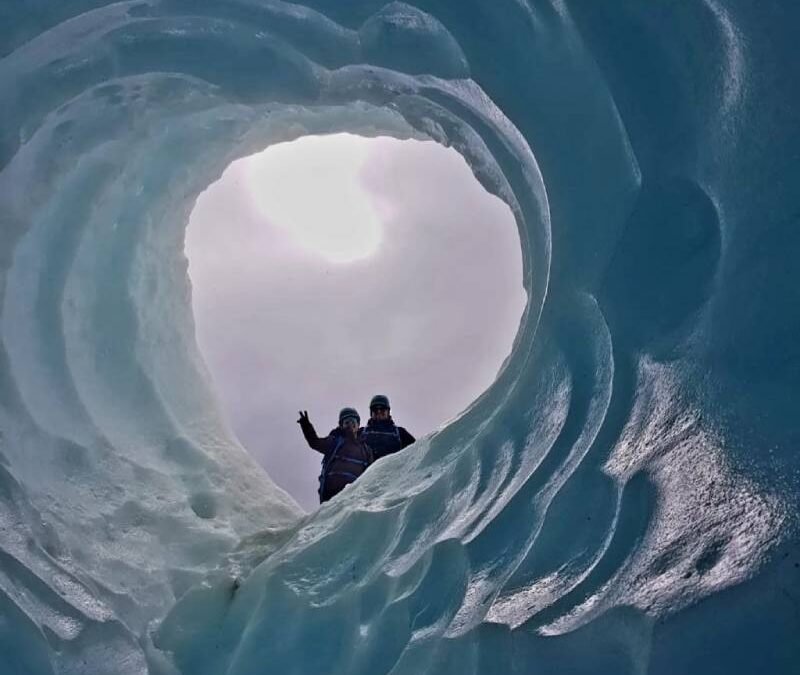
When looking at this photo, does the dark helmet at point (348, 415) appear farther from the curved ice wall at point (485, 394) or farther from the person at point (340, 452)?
the curved ice wall at point (485, 394)

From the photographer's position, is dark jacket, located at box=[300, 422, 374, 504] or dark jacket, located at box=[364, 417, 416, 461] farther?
dark jacket, located at box=[364, 417, 416, 461]

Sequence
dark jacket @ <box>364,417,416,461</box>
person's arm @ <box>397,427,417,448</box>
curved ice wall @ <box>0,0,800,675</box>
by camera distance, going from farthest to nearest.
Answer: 1. person's arm @ <box>397,427,417,448</box>
2. dark jacket @ <box>364,417,416,461</box>
3. curved ice wall @ <box>0,0,800,675</box>

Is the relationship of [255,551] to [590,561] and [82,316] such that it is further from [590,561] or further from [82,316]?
[590,561]

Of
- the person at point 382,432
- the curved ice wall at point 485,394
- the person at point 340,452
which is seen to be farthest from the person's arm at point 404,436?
the curved ice wall at point 485,394

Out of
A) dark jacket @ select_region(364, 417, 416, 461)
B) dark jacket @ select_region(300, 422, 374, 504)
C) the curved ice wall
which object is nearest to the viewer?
the curved ice wall

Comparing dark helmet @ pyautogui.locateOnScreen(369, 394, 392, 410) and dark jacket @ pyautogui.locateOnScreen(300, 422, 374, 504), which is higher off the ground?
Answer: dark helmet @ pyautogui.locateOnScreen(369, 394, 392, 410)

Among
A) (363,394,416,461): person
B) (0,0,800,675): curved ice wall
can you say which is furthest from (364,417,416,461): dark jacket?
(0,0,800,675): curved ice wall

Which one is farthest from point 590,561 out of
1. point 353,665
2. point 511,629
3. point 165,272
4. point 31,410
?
point 165,272

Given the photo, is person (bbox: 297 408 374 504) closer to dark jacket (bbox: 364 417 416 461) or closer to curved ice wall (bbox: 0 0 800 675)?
dark jacket (bbox: 364 417 416 461)
